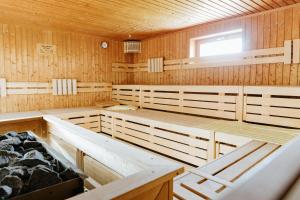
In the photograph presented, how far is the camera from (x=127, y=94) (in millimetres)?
6586

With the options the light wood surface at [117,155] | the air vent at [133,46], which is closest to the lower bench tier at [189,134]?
the light wood surface at [117,155]

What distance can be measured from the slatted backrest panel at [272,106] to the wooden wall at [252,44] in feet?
1.97

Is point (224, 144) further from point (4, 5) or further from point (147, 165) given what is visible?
point (4, 5)

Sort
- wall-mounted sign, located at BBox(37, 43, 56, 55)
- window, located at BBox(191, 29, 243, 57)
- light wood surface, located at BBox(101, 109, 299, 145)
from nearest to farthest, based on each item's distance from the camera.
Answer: light wood surface, located at BBox(101, 109, 299, 145), window, located at BBox(191, 29, 243, 57), wall-mounted sign, located at BBox(37, 43, 56, 55)

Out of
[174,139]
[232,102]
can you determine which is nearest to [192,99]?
[232,102]

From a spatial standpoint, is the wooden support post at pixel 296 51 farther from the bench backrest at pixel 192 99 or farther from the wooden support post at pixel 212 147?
the wooden support post at pixel 212 147

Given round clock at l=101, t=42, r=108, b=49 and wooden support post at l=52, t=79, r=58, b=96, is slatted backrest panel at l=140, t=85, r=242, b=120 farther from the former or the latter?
wooden support post at l=52, t=79, r=58, b=96

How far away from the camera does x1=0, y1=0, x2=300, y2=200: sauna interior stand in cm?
146

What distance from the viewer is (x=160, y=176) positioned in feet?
3.67

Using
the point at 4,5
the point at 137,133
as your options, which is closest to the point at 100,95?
the point at 137,133

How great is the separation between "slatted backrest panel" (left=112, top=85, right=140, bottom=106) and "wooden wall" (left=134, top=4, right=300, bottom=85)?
105 centimetres

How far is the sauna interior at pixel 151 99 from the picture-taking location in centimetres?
146

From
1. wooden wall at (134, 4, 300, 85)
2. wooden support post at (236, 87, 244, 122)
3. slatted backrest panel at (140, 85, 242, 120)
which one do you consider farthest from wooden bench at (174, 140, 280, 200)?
wooden wall at (134, 4, 300, 85)

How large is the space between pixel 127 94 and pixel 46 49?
2.57m
